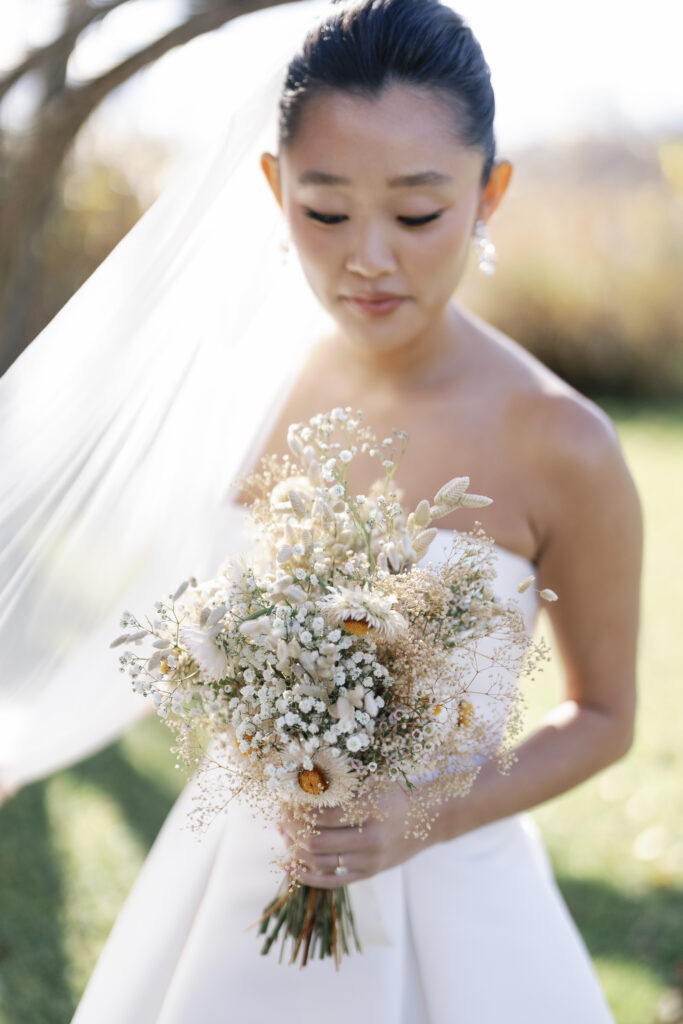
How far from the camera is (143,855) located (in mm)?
3777

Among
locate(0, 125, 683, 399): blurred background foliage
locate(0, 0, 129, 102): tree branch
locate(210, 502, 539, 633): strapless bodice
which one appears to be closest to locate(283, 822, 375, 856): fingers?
locate(210, 502, 539, 633): strapless bodice

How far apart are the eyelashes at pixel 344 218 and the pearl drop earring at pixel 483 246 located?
0.84 feet

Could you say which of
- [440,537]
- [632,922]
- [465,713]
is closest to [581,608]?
[440,537]

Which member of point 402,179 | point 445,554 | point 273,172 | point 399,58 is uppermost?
point 273,172

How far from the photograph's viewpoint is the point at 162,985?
6.56 ft

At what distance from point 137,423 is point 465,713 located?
1017 mm

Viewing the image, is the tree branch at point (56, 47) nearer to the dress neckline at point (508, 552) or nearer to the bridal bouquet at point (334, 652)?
the dress neckline at point (508, 552)

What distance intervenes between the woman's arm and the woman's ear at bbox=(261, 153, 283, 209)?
2.45 ft

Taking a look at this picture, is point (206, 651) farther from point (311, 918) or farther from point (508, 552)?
point (508, 552)

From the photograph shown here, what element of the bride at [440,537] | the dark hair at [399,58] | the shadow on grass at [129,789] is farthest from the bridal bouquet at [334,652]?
the shadow on grass at [129,789]

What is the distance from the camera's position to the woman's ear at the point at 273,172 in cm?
197

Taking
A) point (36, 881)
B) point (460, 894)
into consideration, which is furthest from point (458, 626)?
point (36, 881)

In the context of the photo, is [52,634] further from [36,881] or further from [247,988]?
[36,881]

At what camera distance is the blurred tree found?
313cm
